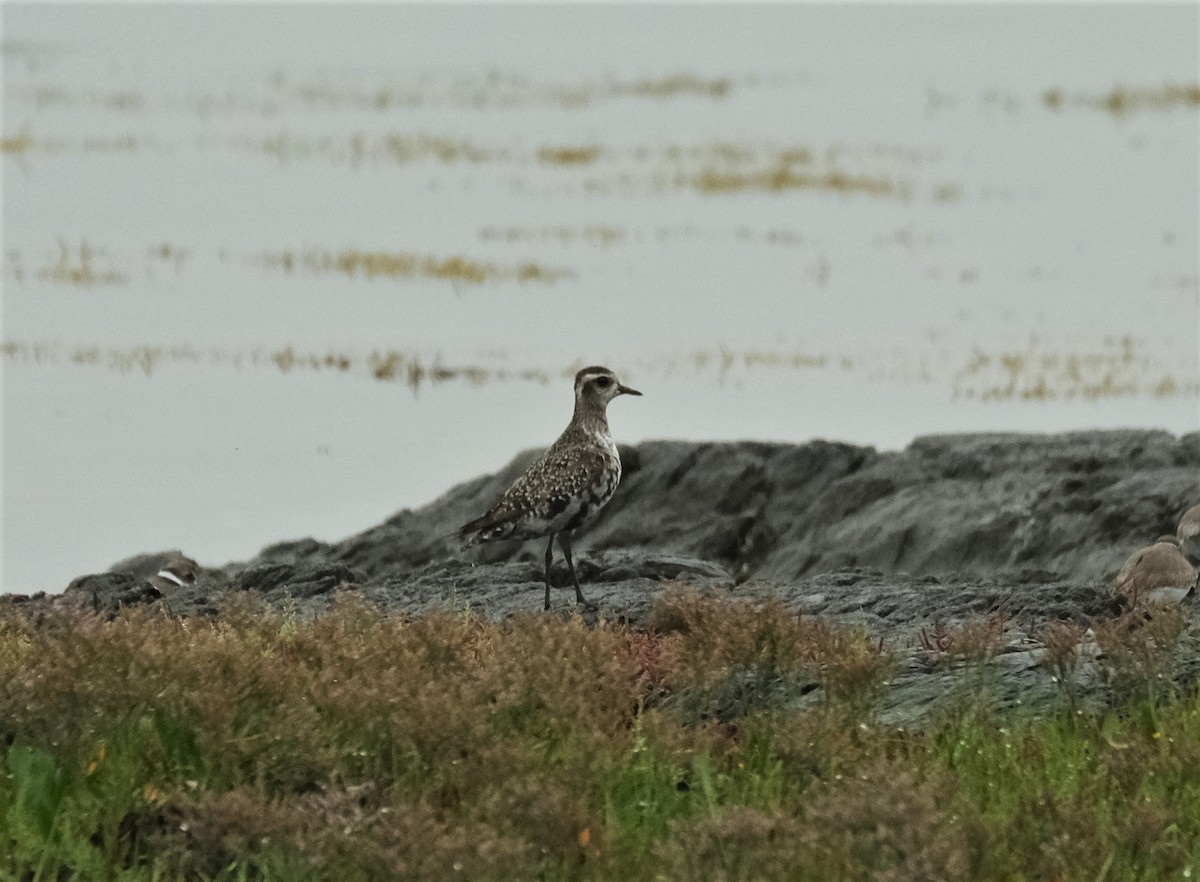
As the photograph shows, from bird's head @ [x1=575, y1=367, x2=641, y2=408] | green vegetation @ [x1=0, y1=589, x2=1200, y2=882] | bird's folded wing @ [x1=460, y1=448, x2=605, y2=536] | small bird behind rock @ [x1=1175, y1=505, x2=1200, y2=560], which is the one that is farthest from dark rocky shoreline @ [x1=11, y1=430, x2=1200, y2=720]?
green vegetation @ [x1=0, y1=589, x2=1200, y2=882]

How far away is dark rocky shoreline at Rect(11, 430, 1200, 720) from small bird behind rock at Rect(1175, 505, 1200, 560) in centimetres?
61

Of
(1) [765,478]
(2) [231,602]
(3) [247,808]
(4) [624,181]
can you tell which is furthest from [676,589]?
(4) [624,181]

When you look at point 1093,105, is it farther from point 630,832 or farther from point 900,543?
point 630,832

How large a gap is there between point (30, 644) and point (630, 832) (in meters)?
3.43

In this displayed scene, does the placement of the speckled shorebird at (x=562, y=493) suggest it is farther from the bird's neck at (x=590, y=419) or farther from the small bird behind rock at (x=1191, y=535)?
the small bird behind rock at (x=1191, y=535)

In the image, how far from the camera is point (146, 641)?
876 centimetres

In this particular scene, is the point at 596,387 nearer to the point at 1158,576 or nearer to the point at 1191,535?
the point at 1158,576

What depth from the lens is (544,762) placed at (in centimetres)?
815

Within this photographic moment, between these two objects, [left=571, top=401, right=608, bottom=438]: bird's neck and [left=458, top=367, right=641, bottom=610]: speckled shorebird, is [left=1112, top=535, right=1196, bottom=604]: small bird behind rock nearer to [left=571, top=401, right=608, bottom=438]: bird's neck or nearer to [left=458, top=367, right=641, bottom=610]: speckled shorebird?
[left=458, top=367, right=641, bottom=610]: speckled shorebird

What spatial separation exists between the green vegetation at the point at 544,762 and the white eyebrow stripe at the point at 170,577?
4153 millimetres

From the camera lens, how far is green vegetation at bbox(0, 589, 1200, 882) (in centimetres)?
693

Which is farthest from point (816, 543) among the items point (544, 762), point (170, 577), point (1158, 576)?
point (544, 762)

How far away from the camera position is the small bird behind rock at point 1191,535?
12352 mm

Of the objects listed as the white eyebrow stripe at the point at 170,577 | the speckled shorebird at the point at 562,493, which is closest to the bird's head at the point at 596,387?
the speckled shorebird at the point at 562,493
